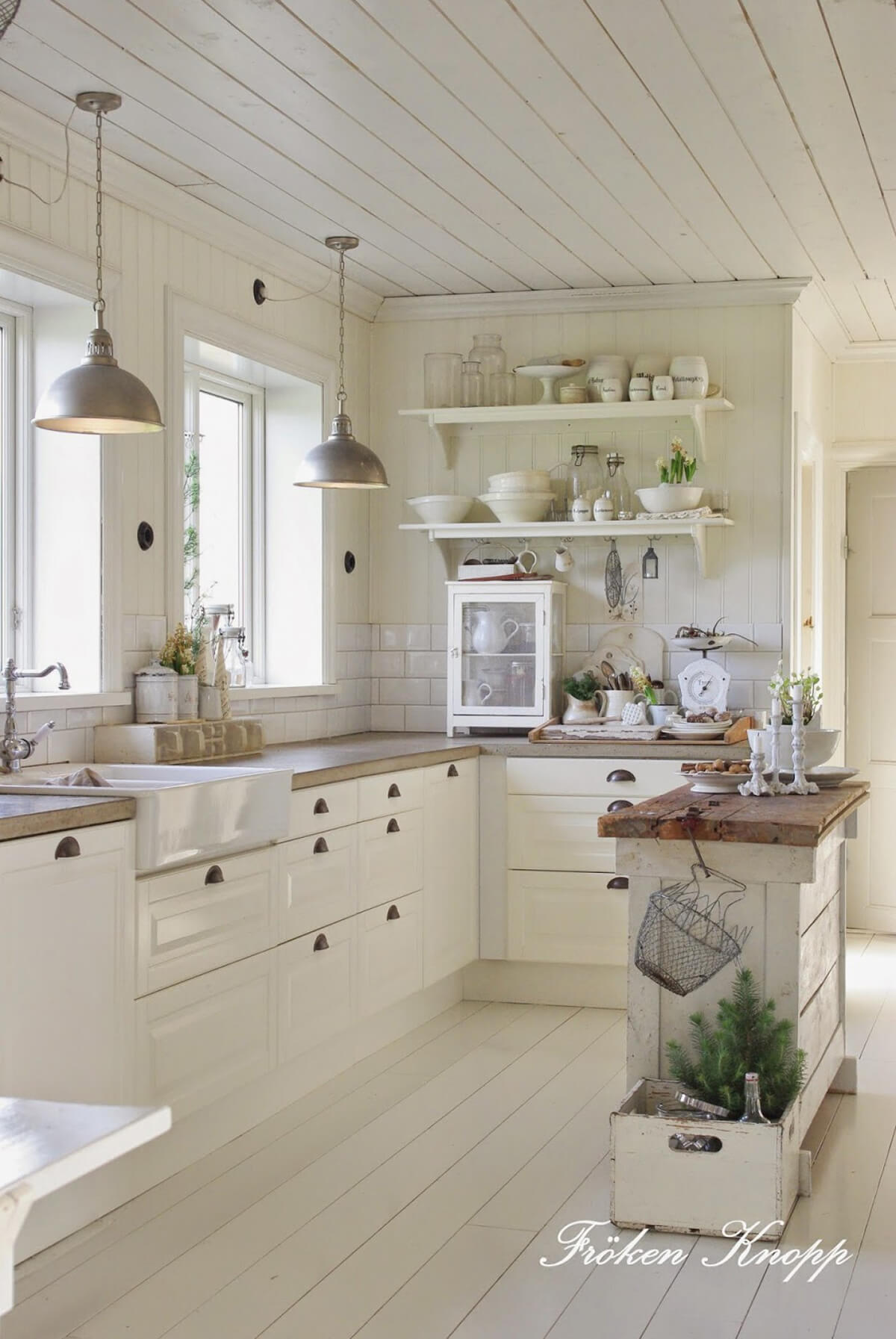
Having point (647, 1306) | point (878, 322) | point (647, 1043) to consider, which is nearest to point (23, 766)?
point (647, 1043)

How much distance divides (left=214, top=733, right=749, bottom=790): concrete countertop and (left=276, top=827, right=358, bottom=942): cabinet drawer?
8.3 inches

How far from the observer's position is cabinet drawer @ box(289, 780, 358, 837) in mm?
3854

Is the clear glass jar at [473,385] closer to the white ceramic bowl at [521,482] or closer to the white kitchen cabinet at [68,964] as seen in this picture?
the white ceramic bowl at [521,482]

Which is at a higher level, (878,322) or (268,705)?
(878,322)

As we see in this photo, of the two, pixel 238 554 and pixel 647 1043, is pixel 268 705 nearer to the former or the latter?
pixel 238 554

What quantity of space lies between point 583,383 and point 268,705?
5.79 ft

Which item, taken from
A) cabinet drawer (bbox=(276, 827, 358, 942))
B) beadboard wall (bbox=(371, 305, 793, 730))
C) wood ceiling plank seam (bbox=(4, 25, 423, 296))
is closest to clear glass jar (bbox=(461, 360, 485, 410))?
beadboard wall (bbox=(371, 305, 793, 730))

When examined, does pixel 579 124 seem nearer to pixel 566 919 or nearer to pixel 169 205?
pixel 169 205

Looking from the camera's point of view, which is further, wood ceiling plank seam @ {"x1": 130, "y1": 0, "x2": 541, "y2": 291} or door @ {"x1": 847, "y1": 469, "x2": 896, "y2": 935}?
door @ {"x1": 847, "y1": 469, "x2": 896, "y2": 935}

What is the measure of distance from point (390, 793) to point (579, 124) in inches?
78.1

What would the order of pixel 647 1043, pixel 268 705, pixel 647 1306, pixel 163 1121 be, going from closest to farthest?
pixel 163 1121 → pixel 647 1306 → pixel 647 1043 → pixel 268 705

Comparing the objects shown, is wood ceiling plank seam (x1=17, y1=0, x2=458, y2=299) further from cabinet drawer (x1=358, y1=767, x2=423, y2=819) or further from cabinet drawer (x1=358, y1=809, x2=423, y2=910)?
cabinet drawer (x1=358, y1=809, x2=423, y2=910)

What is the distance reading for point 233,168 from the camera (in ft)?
13.6

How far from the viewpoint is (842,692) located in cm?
674
